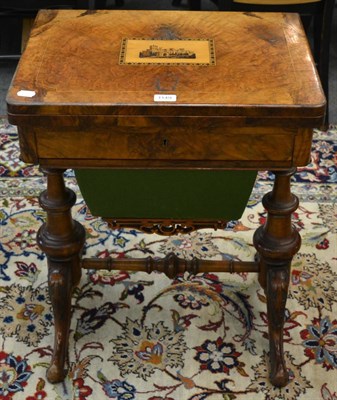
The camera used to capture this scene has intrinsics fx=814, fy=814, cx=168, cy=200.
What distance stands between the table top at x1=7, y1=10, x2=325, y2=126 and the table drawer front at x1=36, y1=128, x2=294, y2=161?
0.06 meters

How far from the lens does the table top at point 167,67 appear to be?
168 centimetres

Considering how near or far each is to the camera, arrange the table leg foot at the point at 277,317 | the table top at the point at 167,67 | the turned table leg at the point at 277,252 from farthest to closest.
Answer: the table leg foot at the point at 277,317, the turned table leg at the point at 277,252, the table top at the point at 167,67

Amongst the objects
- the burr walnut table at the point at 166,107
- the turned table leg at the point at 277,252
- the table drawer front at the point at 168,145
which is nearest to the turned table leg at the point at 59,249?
the burr walnut table at the point at 166,107

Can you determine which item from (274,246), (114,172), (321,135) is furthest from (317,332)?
(321,135)

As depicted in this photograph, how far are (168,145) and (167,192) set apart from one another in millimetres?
271

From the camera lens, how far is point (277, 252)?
77.9 inches

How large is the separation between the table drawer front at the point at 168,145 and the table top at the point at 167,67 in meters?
0.06

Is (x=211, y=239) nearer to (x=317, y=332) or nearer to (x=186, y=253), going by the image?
(x=186, y=253)

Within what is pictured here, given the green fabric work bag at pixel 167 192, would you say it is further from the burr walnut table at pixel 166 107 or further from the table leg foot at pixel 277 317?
the table leg foot at pixel 277 317

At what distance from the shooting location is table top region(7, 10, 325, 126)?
5.50 ft

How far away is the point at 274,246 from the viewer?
6.50 ft

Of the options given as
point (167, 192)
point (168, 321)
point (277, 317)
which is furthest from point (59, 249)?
point (277, 317)

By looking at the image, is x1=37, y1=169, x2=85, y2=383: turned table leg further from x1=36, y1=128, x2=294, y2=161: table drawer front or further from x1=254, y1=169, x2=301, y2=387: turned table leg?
x1=254, y1=169, x2=301, y2=387: turned table leg

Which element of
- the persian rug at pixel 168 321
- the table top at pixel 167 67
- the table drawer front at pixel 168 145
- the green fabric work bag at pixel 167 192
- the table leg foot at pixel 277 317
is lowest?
the persian rug at pixel 168 321
